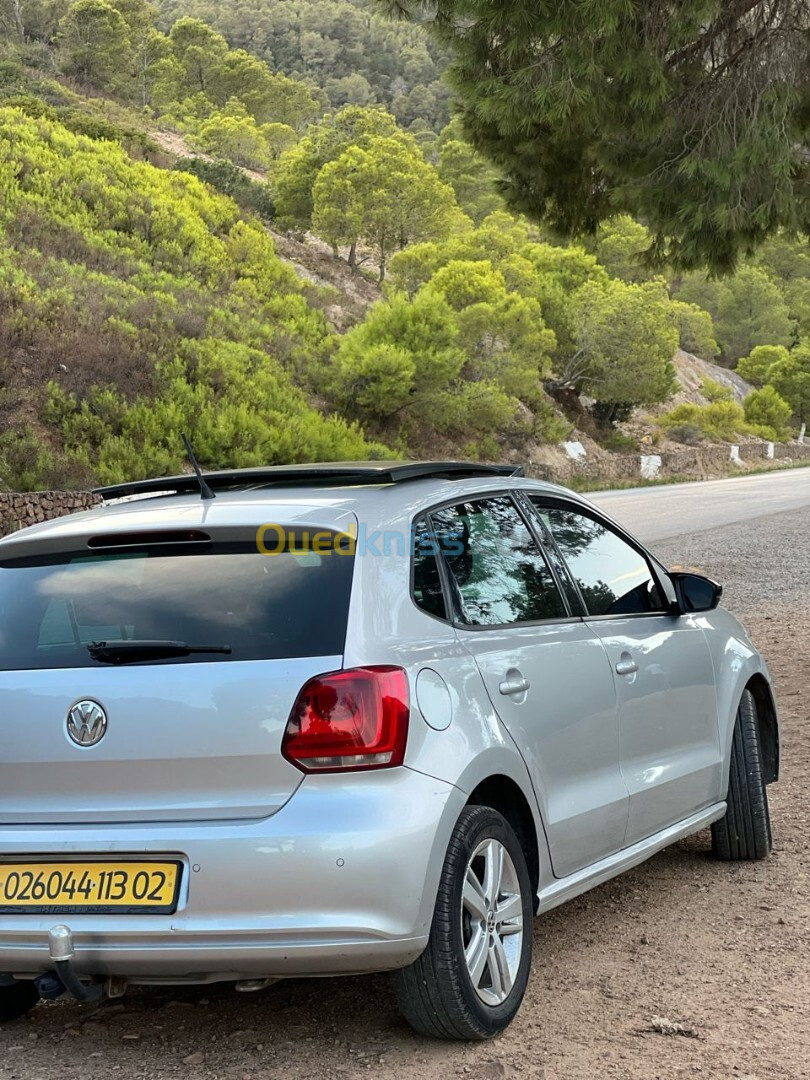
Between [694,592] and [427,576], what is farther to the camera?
[694,592]

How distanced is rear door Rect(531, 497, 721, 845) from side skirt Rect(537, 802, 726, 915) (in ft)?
0.13

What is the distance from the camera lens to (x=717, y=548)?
2152 cm

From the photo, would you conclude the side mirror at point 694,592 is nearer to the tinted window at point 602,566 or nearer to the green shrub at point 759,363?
the tinted window at point 602,566

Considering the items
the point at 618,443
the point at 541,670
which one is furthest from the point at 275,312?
the point at 541,670

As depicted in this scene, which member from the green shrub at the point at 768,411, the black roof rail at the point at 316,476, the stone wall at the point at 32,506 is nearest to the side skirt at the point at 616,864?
the black roof rail at the point at 316,476

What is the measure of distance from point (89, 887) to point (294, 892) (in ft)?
1.81

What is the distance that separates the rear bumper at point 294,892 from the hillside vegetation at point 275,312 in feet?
33.7

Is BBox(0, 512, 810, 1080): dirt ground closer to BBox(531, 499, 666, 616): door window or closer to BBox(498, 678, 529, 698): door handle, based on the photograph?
BBox(498, 678, 529, 698): door handle

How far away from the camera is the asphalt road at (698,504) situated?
26742 mm

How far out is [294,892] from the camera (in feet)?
11.0

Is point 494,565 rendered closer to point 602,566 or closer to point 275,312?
point 602,566

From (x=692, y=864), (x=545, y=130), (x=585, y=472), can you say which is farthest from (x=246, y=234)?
(x=692, y=864)

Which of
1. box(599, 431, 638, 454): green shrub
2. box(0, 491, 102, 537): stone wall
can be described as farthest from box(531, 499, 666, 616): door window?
box(599, 431, 638, 454): green shrub

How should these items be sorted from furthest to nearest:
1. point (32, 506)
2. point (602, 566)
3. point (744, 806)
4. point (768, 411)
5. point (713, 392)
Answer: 1. point (768, 411)
2. point (713, 392)
3. point (32, 506)
4. point (744, 806)
5. point (602, 566)
